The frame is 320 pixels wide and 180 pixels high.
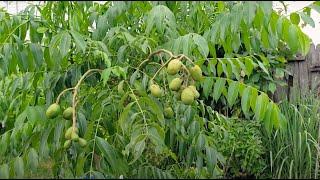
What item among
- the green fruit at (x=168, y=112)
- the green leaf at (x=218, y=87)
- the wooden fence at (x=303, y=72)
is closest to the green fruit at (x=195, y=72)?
the green fruit at (x=168, y=112)

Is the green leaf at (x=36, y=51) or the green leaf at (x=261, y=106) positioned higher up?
the green leaf at (x=36, y=51)

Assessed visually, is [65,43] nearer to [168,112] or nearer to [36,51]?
[36,51]

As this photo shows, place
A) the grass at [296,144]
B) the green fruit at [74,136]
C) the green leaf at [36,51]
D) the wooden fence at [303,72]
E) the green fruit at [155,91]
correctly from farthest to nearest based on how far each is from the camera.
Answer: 1. the wooden fence at [303,72]
2. the grass at [296,144]
3. the green leaf at [36,51]
4. the green fruit at [155,91]
5. the green fruit at [74,136]

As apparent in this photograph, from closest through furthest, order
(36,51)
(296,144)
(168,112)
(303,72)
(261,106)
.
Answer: (168,112), (36,51), (261,106), (296,144), (303,72)

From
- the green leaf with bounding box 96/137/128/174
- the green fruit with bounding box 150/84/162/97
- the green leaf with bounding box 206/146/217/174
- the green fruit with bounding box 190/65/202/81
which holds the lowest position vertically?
the green leaf with bounding box 206/146/217/174

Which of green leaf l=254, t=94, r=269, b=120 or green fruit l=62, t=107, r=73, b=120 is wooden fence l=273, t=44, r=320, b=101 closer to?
green leaf l=254, t=94, r=269, b=120

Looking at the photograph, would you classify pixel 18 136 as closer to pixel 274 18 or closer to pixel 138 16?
pixel 138 16

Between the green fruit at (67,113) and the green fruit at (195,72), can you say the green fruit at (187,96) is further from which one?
the green fruit at (67,113)

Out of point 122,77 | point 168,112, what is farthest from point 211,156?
point 122,77

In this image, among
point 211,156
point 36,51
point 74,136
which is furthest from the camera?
point 211,156

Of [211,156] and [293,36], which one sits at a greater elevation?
[293,36]

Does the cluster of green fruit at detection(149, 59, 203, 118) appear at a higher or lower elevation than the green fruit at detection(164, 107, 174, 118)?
higher

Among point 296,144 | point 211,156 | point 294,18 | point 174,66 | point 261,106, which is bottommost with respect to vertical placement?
point 296,144

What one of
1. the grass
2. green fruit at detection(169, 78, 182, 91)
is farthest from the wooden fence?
green fruit at detection(169, 78, 182, 91)
